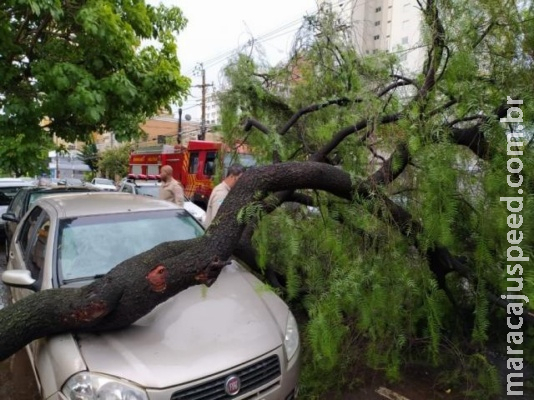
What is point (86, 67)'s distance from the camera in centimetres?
695

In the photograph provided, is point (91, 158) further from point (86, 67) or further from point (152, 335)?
point (152, 335)

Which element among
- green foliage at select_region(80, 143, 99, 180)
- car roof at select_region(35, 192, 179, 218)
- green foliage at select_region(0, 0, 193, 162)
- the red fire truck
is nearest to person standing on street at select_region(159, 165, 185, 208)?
green foliage at select_region(0, 0, 193, 162)

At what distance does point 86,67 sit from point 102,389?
6.15 metres

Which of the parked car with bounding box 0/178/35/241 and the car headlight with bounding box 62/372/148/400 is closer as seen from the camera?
the car headlight with bounding box 62/372/148/400

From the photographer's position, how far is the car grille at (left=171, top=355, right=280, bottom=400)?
90.4 inches

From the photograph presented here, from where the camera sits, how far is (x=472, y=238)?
10.3 feet

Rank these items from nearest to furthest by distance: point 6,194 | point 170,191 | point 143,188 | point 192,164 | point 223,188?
point 223,188
point 170,191
point 6,194
point 143,188
point 192,164

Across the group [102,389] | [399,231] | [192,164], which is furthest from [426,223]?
[192,164]

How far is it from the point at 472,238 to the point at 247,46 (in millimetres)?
3342

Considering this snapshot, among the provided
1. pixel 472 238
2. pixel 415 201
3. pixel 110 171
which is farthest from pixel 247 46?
pixel 110 171

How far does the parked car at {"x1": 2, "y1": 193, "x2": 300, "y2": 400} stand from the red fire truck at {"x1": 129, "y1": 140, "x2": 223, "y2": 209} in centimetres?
969

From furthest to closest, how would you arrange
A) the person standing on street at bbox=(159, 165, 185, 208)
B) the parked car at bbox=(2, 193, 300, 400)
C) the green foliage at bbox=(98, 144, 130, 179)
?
1. the green foliage at bbox=(98, 144, 130, 179)
2. the person standing on street at bbox=(159, 165, 185, 208)
3. the parked car at bbox=(2, 193, 300, 400)

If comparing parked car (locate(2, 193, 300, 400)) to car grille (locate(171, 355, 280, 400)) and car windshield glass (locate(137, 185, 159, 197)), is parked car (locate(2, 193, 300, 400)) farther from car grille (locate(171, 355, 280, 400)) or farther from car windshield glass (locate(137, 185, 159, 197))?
car windshield glass (locate(137, 185, 159, 197))

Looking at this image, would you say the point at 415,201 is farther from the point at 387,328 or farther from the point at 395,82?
the point at 395,82
